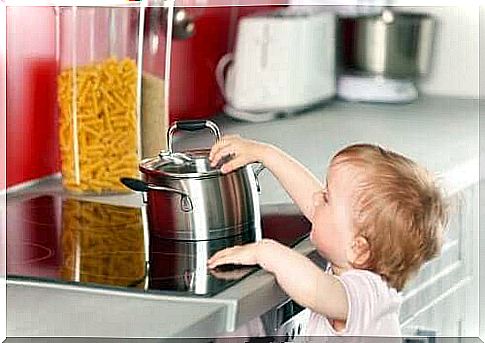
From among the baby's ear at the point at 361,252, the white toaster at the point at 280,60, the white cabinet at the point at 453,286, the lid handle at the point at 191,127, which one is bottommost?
the white cabinet at the point at 453,286

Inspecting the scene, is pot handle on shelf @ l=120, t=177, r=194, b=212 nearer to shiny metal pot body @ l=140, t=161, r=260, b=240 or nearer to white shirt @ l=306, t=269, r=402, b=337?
shiny metal pot body @ l=140, t=161, r=260, b=240

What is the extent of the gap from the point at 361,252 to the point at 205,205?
0.18 meters

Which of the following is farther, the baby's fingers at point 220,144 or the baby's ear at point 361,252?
the baby's fingers at point 220,144

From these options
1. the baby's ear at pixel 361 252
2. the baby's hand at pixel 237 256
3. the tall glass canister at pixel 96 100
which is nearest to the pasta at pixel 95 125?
the tall glass canister at pixel 96 100

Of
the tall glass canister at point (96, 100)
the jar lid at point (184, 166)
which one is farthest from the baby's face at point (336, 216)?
the tall glass canister at point (96, 100)

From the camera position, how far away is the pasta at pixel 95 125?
→ 146 centimetres

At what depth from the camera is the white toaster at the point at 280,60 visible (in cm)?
156

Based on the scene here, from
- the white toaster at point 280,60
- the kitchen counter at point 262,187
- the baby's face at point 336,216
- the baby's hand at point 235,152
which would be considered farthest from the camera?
the white toaster at point 280,60

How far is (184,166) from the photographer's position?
4.28ft

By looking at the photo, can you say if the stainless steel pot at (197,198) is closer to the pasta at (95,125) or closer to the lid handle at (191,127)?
the lid handle at (191,127)

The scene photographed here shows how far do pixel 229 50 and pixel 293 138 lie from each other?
20 centimetres

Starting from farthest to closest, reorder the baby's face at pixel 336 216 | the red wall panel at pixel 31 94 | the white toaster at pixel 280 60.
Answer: the white toaster at pixel 280 60, the red wall panel at pixel 31 94, the baby's face at pixel 336 216

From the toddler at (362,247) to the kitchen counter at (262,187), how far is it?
24 mm

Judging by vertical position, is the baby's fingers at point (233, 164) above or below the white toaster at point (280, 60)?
below
